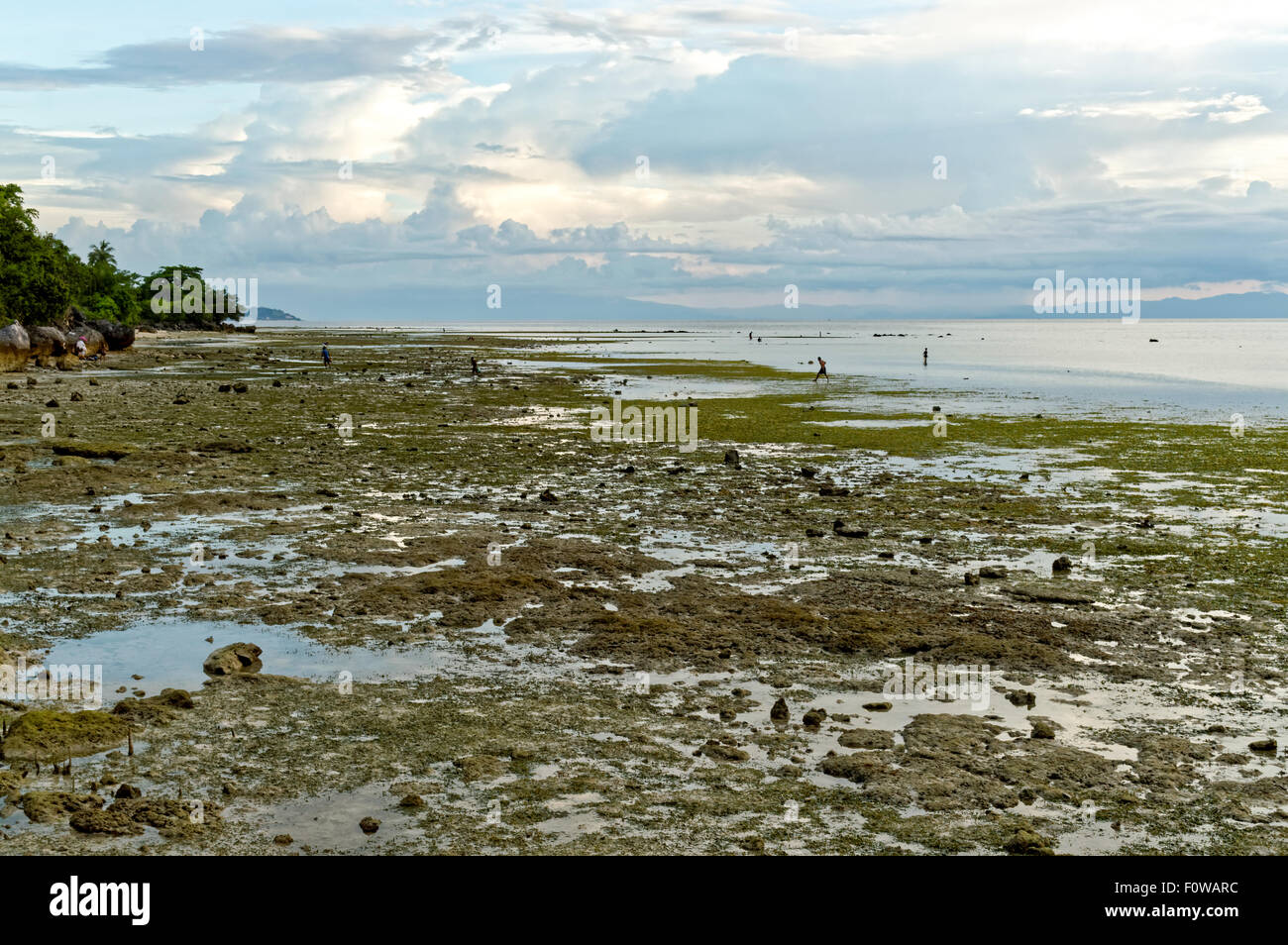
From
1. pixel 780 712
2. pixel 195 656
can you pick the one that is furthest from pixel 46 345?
pixel 780 712

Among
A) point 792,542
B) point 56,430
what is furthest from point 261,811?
point 56,430

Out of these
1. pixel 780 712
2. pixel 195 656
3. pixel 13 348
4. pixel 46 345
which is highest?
pixel 46 345

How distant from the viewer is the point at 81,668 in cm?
1351

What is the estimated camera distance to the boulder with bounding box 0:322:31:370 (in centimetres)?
6284

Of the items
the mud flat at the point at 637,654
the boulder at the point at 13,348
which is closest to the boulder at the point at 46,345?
the boulder at the point at 13,348

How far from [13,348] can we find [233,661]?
60962 millimetres

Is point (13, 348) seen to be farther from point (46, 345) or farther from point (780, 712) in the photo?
point (780, 712)

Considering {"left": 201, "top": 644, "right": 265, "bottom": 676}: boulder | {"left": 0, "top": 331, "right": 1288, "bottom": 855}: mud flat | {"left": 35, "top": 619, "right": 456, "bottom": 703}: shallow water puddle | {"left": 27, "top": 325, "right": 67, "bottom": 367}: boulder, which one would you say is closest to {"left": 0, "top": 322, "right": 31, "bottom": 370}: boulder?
{"left": 27, "top": 325, "right": 67, "bottom": 367}: boulder

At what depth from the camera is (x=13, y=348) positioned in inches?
2507

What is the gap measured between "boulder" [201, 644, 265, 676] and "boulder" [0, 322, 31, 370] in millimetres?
59433

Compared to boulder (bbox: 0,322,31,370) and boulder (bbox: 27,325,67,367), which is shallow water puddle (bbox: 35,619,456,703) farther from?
boulder (bbox: 27,325,67,367)

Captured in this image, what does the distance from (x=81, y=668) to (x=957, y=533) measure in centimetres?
1735

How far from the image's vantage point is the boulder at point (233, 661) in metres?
13.5
